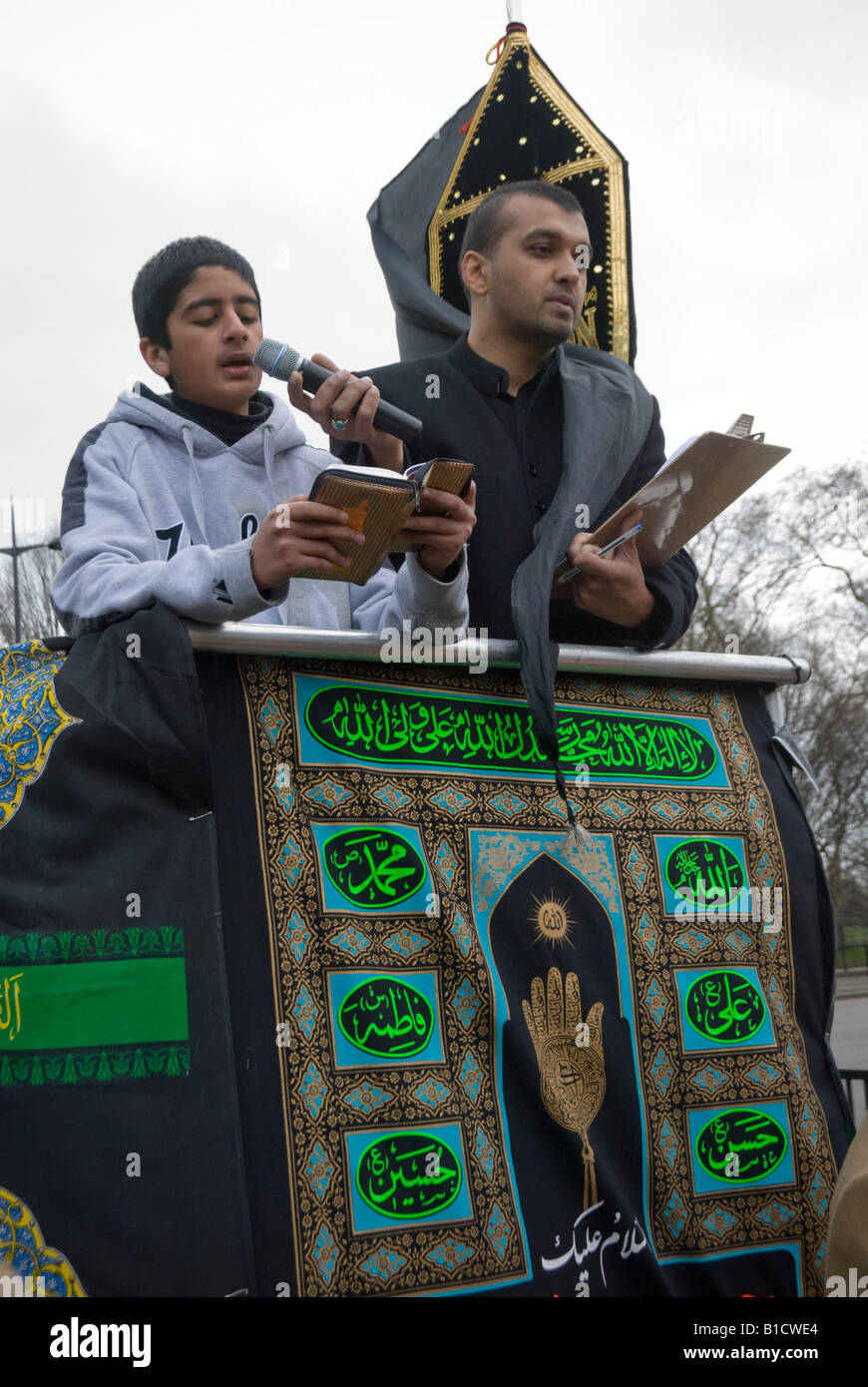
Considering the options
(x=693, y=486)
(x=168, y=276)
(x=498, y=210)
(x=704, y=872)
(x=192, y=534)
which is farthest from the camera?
(x=498, y=210)

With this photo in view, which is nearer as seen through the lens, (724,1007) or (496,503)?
(724,1007)

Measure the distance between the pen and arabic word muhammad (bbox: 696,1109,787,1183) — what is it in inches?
48.6

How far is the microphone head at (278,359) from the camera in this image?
2713 millimetres

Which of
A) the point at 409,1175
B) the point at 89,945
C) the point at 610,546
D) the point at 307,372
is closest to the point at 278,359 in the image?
the point at 307,372

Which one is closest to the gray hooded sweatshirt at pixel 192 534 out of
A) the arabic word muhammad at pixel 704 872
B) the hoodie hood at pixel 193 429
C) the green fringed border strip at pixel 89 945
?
the hoodie hood at pixel 193 429

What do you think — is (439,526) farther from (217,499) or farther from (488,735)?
(217,499)

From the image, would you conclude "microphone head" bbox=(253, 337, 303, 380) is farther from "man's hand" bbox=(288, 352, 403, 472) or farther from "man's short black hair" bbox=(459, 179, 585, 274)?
"man's short black hair" bbox=(459, 179, 585, 274)

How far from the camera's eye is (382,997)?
99.8 inches

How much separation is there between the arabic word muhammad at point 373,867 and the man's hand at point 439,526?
59 cm

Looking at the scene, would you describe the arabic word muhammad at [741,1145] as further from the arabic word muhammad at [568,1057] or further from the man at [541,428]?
the man at [541,428]

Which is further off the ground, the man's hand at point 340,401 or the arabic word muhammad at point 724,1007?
the man's hand at point 340,401

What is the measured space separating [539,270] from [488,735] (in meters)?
1.32

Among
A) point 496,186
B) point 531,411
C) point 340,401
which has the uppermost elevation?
point 496,186
